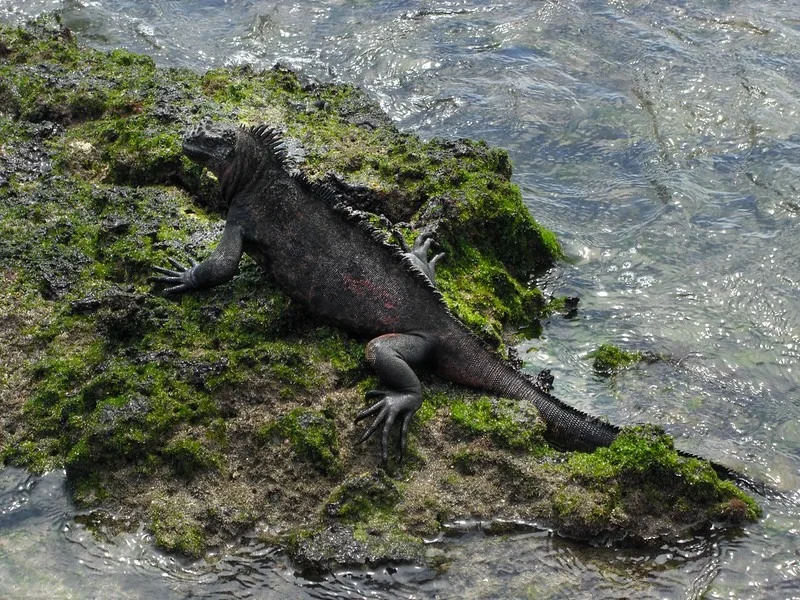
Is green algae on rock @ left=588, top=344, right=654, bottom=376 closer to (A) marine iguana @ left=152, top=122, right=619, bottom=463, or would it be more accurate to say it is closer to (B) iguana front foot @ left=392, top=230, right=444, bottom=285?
→ (A) marine iguana @ left=152, top=122, right=619, bottom=463

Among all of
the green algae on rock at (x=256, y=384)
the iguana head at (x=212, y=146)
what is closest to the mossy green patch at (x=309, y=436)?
the green algae on rock at (x=256, y=384)

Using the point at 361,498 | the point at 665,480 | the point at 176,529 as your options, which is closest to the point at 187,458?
the point at 176,529

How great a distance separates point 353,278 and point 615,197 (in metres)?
3.27

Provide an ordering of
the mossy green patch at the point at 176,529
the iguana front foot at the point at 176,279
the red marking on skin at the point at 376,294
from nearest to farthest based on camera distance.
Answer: the mossy green patch at the point at 176,529 → the red marking on skin at the point at 376,294 → the iguana front foot at the point at 176,279

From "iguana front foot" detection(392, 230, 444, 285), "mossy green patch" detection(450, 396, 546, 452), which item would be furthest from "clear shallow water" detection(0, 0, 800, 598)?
"iguana front foot" detection(392, 230, 444, 285)

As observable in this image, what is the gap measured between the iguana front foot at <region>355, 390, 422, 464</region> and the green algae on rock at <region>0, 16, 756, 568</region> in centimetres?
9

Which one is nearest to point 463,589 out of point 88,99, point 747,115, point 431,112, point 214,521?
point 214,521

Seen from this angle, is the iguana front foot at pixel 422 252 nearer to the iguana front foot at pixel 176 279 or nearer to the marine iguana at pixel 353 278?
the marine iguana at pixel 353 278

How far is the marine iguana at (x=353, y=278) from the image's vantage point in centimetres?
486

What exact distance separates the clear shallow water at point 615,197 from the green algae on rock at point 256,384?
207mm

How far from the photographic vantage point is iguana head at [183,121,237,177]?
18.2 ft

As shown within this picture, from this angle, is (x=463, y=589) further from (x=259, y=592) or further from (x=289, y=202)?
(x=289, y=202)

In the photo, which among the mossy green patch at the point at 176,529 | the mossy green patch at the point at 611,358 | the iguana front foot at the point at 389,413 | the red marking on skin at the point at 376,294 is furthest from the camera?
the mossy green patch at the point at 611,358

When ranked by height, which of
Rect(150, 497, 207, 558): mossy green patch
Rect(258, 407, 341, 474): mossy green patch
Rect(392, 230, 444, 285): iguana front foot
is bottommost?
Rect(150, 497, 207, 558): mossy green patch
